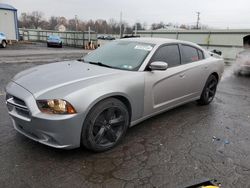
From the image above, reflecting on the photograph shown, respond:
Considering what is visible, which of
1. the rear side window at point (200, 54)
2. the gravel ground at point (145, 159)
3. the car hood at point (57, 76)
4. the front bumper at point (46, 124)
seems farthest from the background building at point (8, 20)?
the front bumper at point (46, 124)

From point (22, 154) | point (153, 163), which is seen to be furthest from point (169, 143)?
point (22, 154)

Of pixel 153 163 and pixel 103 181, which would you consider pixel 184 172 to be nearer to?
pixel 153 163

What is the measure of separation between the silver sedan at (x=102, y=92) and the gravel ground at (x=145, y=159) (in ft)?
0.88

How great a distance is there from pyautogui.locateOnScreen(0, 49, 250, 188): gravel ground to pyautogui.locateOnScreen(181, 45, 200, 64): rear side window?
4.22ft

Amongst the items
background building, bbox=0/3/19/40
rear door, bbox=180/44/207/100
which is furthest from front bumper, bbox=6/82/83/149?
background building, bbox=0/3/19/40

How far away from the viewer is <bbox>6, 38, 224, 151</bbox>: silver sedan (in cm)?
271

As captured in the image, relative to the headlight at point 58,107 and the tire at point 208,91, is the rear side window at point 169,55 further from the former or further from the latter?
the headlight at point 58,107

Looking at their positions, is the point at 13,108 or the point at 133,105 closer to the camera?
the point at 13,108

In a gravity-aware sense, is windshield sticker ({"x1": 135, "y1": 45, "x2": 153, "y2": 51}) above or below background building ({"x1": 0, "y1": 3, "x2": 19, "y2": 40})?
below

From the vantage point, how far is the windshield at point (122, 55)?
373cm

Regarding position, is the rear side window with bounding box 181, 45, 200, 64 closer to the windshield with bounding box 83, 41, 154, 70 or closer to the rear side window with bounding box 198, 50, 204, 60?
the rear side window with bounding box 198, 50, 204, 60

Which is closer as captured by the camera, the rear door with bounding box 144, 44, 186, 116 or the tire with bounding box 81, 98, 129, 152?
the tire with bounding box 81, 98, 129, 152

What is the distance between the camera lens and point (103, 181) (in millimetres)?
2576

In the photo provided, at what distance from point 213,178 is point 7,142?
9.27 feet
